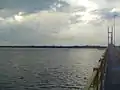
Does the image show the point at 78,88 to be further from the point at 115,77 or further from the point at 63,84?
the point at 115,77

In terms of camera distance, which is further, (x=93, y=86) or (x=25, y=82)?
(x=25, y=82)

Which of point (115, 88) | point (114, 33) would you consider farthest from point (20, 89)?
point (114, 33)

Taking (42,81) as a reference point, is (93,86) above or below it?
above

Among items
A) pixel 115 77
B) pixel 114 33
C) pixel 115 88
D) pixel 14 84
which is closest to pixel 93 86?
pixel 115 88

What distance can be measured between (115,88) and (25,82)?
108 feet

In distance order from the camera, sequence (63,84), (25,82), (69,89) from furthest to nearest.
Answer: (25,82)
(63,84)
(69,89)

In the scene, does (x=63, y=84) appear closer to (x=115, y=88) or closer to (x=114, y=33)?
(x=115, y=88)

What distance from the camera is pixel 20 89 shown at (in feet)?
120

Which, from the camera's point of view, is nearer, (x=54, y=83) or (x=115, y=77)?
(x=115, y=77)

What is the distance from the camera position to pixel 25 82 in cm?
4231

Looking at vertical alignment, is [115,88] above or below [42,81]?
above

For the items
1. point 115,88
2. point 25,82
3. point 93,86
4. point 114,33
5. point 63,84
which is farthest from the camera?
point 114,33

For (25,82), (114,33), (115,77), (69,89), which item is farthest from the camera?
(114,33)

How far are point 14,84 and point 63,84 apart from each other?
767 centimetres
